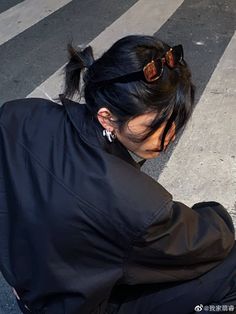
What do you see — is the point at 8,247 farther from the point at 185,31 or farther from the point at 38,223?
the point at 185,31

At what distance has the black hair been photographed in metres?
1.39

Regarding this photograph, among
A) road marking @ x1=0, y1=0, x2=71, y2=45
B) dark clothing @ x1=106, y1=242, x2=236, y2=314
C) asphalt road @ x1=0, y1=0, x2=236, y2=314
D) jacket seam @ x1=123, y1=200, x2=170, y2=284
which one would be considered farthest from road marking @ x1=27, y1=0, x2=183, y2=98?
jacket seam @ x1=123, y1=200, x2=170, y2=284

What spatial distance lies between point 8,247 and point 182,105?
0.62 meters

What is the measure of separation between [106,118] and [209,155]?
5.63 feet

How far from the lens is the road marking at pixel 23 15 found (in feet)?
15.1

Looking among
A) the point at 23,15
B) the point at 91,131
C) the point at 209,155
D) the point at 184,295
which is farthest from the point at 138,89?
the point at 23,15

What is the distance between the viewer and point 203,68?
13.0 feet

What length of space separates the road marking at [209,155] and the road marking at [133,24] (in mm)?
979

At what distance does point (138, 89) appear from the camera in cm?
138

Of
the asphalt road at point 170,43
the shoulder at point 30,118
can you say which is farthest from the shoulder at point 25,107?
the asphalt road at point 170,43

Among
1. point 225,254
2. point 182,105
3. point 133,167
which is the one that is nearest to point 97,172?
point 133,167

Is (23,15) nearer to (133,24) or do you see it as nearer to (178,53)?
(133,24)

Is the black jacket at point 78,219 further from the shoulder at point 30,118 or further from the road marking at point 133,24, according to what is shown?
the road marking at point 133,24

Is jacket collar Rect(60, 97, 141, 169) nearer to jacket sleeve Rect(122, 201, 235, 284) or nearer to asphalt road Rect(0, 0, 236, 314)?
jacket sleeve Rect(122, 201, 235, 284)
